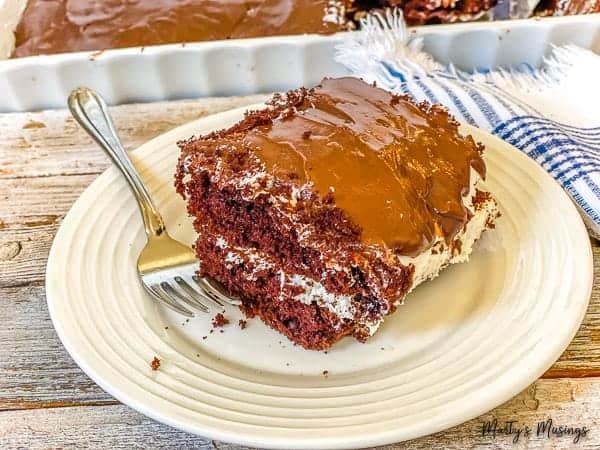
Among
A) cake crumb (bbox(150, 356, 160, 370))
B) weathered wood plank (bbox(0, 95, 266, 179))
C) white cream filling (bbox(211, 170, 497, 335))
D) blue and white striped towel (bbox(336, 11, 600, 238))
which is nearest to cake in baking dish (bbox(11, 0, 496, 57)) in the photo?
blue and white striped towel (bbox(336, 11, 600, 238))

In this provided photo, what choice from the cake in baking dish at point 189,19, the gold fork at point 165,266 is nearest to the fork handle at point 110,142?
the gold fork at point 165,266

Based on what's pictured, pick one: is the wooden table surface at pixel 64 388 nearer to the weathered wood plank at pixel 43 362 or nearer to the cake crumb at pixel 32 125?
the weathered wood plank at pixel 43 362

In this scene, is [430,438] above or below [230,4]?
below

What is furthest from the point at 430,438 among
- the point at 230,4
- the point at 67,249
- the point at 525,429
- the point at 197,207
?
the point at 230,4

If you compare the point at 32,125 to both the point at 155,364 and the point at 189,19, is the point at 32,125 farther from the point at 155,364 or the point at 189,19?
the point at 155,364

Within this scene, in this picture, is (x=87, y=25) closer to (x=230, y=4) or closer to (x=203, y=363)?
(x=230, y=4)

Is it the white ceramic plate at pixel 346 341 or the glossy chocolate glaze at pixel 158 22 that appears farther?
the glossy chocolate glaze at pixel 158 22

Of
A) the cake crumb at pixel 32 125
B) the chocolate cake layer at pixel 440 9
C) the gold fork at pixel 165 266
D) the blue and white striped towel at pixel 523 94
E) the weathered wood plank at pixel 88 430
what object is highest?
the chocolate cake layer at pixel 440 9
